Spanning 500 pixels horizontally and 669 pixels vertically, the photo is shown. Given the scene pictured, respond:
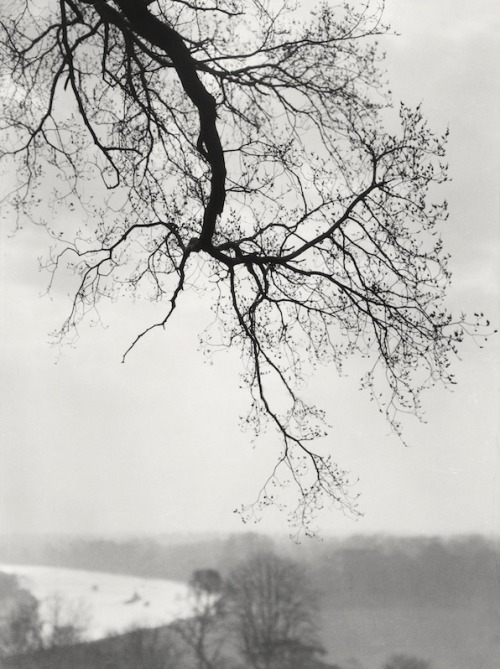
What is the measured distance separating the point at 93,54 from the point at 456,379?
11.9 ft

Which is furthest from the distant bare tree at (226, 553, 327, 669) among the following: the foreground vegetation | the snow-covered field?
the snow-covered field

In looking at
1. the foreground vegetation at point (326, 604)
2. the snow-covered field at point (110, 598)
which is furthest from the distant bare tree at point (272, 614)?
the snow-covered field at point (110, 598)

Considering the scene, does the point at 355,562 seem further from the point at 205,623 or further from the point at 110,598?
the point at 110,598

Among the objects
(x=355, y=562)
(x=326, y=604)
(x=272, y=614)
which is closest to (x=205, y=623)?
(x=272, y=614)

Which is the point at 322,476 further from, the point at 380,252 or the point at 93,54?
the point at 93,54

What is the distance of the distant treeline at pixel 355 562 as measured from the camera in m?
4.90

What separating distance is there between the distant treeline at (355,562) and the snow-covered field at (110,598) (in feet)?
0.23

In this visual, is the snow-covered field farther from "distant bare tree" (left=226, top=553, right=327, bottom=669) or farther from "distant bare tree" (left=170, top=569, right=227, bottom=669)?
"distant bare tree" (left=226, top=553, right=327, bottom=669)

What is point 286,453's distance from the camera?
486cm

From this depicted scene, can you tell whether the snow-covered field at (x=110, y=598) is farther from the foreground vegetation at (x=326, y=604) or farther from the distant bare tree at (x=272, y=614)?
the distant bare tree at (x=272, y=614)

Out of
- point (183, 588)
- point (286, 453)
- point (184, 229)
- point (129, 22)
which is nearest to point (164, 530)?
point (183, 588)

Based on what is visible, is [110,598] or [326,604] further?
[110,598]

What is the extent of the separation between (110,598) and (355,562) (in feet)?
5.76

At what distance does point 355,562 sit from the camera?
16.3 ft
